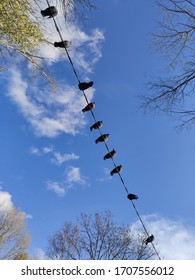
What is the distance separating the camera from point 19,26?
7.14 meters

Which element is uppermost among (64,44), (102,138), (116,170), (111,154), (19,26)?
(19,26)

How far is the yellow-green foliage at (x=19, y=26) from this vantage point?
6723 millimetres

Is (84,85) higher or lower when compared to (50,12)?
lower

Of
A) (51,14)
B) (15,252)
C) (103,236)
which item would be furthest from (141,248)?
(51,14)

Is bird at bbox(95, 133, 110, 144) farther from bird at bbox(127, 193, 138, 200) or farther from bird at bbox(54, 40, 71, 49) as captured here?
bird at bbox(54, 40, 71, 49)

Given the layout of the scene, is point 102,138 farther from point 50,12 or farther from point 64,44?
point 50,12

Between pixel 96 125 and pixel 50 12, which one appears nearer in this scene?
pixel 50 12

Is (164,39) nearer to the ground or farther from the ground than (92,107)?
farther from the ground

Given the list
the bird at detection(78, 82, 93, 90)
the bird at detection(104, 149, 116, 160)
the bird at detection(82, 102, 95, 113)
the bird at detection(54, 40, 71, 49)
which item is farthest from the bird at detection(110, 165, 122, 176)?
the bird at detection(54, 40, 71, 49)

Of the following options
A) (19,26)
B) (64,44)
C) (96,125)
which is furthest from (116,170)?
(19,26)
